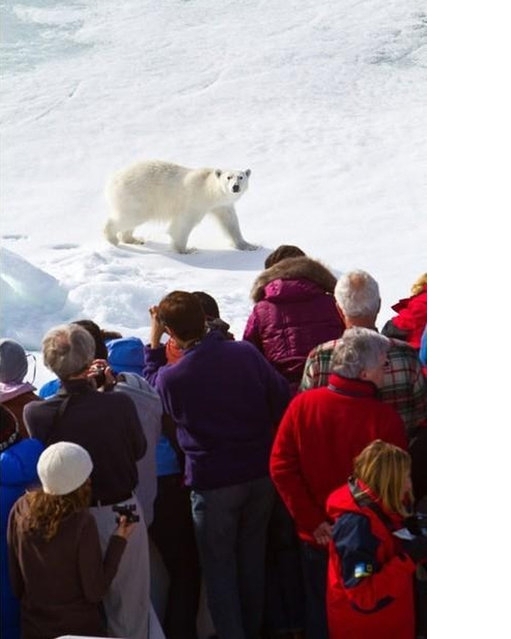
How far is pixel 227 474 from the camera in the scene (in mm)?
3674

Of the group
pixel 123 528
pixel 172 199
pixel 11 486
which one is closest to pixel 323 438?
pixel 123 528

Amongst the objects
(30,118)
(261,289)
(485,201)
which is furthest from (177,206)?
(485,201)

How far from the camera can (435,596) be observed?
2.58 meters

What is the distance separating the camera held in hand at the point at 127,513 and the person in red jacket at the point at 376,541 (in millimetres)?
607

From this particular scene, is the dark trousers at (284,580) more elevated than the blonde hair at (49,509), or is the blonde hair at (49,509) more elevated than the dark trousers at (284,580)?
the blonde hair at (49,509)

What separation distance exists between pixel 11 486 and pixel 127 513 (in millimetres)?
360

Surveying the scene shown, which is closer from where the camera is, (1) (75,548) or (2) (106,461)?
(1) (75,548)

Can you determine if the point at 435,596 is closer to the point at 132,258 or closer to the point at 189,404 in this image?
the point at 189,404

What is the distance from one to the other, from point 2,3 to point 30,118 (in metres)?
3.13

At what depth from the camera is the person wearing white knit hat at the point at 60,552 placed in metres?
3.20

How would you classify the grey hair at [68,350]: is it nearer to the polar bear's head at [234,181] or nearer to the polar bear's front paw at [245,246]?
the polar bear's front paw at [245,246]

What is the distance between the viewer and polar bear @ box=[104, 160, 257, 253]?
30.6ft

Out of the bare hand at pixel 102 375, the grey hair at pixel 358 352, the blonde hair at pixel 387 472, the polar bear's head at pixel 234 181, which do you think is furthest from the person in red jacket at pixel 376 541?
the polar bear's head at pixel 234 181

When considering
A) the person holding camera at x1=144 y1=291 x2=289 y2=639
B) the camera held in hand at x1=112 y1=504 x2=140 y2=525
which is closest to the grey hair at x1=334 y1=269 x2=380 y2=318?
the person holding camera at x1=144 y1=291 x2=289 y2=639
